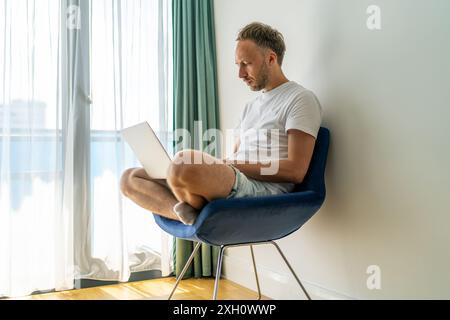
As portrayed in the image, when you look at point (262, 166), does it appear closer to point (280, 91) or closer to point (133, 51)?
point (280, 91)

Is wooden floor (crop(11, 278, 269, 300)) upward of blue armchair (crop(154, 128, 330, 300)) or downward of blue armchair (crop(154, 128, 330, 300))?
downward

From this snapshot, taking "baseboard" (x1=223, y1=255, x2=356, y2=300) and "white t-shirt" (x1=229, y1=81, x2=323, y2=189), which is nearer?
"white t-shirt" (x1=229, y1=81, x2=323, y2=189)

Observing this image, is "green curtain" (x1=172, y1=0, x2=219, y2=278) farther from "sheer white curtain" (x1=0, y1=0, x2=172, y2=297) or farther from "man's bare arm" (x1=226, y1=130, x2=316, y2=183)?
"man's bare arm" (x1=226, y1=130, x2=316, y2=183)

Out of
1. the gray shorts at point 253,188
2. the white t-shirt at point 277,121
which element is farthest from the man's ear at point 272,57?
the gray shorts at point 253,188

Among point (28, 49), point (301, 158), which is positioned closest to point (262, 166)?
point (301, 158)

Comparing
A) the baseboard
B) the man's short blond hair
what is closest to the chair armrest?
the baseboard

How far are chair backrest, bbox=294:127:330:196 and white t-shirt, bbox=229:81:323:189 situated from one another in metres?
0.05

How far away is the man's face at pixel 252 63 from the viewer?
177 cm

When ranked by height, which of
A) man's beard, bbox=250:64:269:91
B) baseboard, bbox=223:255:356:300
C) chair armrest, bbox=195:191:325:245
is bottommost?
baseboard, bbox=223:255:356:300

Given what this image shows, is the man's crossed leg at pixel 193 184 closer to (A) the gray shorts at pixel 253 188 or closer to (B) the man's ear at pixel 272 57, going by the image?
(A) the gray shorts at pixel 253 188

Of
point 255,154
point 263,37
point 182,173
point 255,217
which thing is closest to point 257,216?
point 255,217

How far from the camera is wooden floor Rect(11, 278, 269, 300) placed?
202 centimetres

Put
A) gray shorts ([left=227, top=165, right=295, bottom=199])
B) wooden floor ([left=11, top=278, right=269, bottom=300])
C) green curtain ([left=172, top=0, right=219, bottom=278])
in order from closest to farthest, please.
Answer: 1. gray shorts ([left=227, top=165, right=295, bottom=199])
2. wooden floor ([left=11, top=278, right=269, bottom=300])
3. green curtain ([left=172, top=0, right=219, bottom=278])

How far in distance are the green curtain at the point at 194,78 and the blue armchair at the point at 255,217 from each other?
2.85 ft
